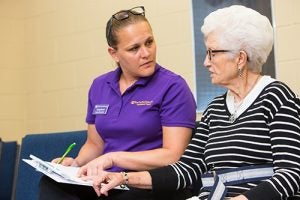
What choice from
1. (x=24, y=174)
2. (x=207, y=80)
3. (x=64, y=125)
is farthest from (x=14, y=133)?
(x=207, y=80)

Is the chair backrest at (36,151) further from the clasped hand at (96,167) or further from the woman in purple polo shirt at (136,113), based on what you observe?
the clasped hand at (96,167)

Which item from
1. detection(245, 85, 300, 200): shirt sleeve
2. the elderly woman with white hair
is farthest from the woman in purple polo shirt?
detection(245, 85, 300, 200): shirt sleeve

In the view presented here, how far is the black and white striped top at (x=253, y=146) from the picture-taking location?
4.55 ft

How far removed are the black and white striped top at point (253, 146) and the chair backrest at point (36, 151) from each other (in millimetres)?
789

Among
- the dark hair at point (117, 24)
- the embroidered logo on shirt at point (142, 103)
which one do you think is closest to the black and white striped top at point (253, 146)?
the embroidered logo on shirt at point (142, 103)

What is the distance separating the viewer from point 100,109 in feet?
6.54

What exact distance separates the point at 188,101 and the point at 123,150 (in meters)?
0.30

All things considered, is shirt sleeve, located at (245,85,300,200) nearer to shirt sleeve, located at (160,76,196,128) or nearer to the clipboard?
shirt sleeve, located at (160,76,196,128)

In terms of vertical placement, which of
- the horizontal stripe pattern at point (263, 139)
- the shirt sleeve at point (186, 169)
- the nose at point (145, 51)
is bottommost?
the shirt sleeve at point (186, 169)

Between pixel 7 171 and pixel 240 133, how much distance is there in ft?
→ 5.12

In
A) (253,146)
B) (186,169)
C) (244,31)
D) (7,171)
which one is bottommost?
(7,171)

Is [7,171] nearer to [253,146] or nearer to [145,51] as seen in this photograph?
[145,51]

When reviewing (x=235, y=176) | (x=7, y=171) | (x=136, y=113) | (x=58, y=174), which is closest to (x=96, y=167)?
(x=58, y=174)

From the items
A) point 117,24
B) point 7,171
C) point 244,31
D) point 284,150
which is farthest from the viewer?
point 7,171
